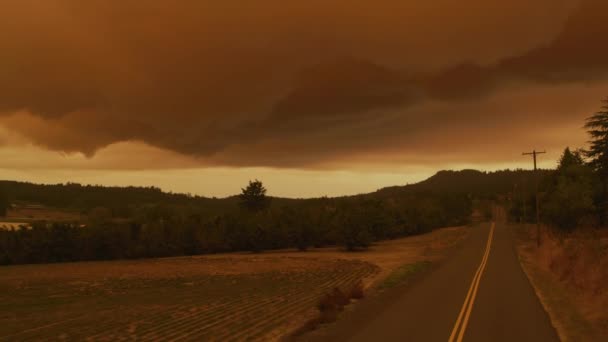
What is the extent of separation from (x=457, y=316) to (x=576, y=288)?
10340 millimetres

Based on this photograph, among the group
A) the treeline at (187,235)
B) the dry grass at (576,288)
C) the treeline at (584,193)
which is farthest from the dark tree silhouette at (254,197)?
the dry grass at (576,288)

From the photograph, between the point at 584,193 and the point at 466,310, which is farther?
the point at 584,193

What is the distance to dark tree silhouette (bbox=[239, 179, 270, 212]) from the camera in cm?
15600

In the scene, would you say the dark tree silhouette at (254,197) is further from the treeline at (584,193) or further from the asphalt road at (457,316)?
the asphalt road at (457,316)

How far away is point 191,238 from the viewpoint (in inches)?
3826

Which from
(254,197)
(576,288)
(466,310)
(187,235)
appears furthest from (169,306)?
(254,197)

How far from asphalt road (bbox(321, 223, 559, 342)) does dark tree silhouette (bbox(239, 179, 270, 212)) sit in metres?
128

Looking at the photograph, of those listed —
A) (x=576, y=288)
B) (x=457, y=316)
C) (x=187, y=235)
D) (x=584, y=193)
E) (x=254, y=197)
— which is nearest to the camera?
(x=457, y=316)

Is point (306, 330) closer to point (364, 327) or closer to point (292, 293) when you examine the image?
point (364, 327)

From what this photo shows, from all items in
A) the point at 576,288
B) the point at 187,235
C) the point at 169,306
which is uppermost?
the point at 576,288

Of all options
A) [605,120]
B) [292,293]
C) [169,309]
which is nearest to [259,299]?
[292,293]

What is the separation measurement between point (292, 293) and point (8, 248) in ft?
262

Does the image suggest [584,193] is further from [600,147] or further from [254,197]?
[254,197]

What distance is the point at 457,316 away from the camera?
18672 millimetres
